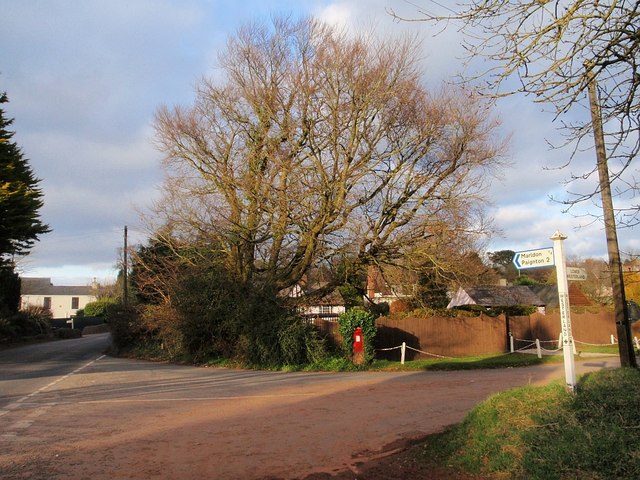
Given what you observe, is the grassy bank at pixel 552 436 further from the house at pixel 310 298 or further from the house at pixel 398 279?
the house at pixel 310 298

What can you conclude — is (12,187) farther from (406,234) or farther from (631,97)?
(631,97)

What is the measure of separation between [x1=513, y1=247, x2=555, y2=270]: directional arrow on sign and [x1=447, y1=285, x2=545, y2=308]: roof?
109 feet

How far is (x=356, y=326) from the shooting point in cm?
2161

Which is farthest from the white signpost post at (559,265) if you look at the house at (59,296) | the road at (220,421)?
the house at (59,296)

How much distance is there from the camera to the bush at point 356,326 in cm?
2158

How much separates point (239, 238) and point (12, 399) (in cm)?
1243

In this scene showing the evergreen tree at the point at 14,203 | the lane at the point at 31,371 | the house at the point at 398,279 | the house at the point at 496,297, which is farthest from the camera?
the house at the point at 496,297

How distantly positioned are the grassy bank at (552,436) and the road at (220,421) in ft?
4.30

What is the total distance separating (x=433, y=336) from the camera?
25422mm

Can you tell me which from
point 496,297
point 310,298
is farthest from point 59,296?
point 310,298

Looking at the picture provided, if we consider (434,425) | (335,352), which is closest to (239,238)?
(335,352)

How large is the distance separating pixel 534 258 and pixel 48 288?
353 ft

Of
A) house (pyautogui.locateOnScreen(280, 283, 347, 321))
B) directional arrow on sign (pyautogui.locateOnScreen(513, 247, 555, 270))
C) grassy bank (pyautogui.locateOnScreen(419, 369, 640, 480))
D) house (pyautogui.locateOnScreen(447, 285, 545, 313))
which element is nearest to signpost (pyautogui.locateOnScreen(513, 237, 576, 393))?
directional arrow on sign (pyautogui.locateOnScreen(513, 247, 555, 270))

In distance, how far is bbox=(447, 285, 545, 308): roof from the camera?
4119cm
